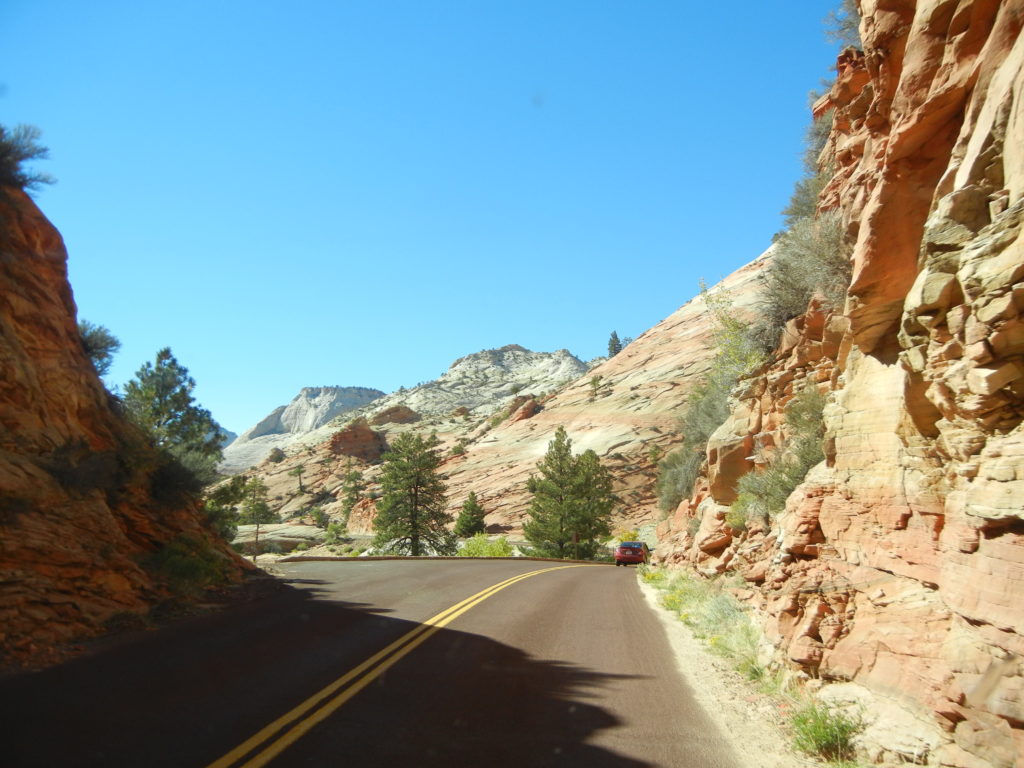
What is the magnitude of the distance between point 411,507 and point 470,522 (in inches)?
307

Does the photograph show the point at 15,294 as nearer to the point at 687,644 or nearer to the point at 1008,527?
the point at 687,644

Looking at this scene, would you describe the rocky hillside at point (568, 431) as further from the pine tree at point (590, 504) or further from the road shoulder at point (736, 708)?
the road shoulder at point (736, 708)

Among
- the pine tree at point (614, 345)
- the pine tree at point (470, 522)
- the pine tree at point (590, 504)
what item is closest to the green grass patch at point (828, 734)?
the pine tree at point (590, 504)

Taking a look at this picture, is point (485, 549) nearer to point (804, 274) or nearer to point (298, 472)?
point (804, 274)

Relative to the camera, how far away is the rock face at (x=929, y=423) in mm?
4562

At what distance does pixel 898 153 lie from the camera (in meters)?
6.92

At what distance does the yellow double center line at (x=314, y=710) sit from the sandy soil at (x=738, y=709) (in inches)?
140

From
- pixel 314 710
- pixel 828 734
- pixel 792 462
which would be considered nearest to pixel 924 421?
pixel 828 734

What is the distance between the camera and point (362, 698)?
6.34 m

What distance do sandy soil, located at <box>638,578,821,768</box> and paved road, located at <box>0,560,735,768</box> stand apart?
7.5 inches

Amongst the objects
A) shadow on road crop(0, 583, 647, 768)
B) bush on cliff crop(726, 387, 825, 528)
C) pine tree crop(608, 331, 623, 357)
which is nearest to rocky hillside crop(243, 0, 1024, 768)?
bush on cliff crop(726, 387, 825, 528)

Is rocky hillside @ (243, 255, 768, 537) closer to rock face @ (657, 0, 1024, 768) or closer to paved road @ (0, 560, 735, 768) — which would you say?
rock face @ (657, 0, 1024, 768)

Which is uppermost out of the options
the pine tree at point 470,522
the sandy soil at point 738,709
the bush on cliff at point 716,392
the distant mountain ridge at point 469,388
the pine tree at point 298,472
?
the distant mountain ridge at point 469,388

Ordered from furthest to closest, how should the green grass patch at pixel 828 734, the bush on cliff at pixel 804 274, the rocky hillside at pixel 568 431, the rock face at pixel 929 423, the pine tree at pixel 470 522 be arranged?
1. the rocky hillside at pixel 568 431
2. the pine tree at pixel 470 522
3. the bush on cliff at pixel 804 274
4. the green grass patch at pixel 828 734
5. the rock face at pixel 929 423
